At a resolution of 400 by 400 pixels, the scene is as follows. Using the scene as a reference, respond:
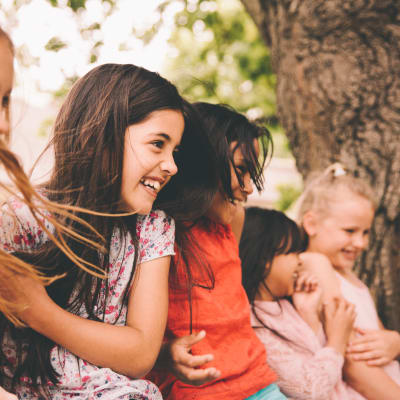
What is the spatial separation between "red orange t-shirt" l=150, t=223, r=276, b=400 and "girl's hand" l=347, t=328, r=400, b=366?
0.68 meters

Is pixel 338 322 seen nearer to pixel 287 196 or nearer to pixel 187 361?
pixel 187 361

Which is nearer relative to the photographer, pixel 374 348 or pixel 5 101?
pixel 5 101

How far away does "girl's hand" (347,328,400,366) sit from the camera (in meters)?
2.42

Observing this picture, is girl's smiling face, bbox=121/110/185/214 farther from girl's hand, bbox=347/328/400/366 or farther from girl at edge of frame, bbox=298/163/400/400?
girl's hand, bbox=347/328/400/366

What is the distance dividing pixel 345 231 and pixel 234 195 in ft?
3.63

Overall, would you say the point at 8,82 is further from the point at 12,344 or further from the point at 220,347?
the point at 220,347

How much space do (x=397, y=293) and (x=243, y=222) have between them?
1.33 meters

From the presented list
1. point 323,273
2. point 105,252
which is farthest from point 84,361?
point 323,273

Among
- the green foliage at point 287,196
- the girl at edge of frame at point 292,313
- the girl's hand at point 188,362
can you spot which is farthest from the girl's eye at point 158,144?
the green foliage at point 287,196

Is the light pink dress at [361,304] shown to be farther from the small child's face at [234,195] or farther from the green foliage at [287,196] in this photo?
the green foliage at [287,196]

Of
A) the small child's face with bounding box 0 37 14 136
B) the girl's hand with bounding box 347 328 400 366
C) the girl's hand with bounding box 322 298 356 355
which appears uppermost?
the small child's face with bounding box 0 37 14 136

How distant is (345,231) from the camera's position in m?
2.84

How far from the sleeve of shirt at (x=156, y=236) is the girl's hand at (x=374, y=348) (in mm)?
1335

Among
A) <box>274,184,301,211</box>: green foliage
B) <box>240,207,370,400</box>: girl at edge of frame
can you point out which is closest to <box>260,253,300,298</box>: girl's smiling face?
<box>240,207,370,400</box>: girl at edge of frame
